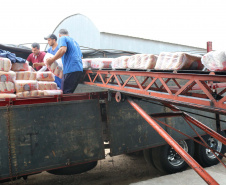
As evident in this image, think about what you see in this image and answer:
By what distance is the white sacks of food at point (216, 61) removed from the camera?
263 cm

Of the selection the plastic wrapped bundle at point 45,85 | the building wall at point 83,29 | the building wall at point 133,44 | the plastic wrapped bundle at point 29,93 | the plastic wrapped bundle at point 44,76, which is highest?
the building wall at point 83,29

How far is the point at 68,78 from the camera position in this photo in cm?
548

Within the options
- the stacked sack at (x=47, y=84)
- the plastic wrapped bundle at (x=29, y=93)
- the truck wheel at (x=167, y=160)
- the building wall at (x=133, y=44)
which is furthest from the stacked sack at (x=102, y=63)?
the building wall at (x=133, y=44)

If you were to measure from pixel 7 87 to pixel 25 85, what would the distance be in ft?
1.27

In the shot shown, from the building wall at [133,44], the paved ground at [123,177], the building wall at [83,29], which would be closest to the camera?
the paved ground at [123,177]

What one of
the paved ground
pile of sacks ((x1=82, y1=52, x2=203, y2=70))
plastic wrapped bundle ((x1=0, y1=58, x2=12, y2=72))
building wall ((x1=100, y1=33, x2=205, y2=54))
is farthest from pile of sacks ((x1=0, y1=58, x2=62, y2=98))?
building wall ((x1=100, y1=33, x2=205, y2=54))

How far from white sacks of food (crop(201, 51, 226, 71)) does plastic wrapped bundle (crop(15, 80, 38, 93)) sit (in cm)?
383

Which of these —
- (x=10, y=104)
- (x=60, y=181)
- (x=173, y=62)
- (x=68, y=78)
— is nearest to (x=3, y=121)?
(x=10, y=104)

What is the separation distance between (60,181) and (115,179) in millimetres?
1412

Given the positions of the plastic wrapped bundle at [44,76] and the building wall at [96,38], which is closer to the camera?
the plastic wrapped bundle at [44,76]

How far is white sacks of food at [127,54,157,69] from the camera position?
3.77 meters

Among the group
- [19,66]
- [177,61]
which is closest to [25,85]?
[19,66]

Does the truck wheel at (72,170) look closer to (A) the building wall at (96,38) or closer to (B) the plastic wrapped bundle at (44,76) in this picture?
(B) the plastic wrapped bundle at (44,76)

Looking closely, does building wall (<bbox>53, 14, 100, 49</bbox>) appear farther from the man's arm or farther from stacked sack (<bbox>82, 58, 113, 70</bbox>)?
the man's arm
